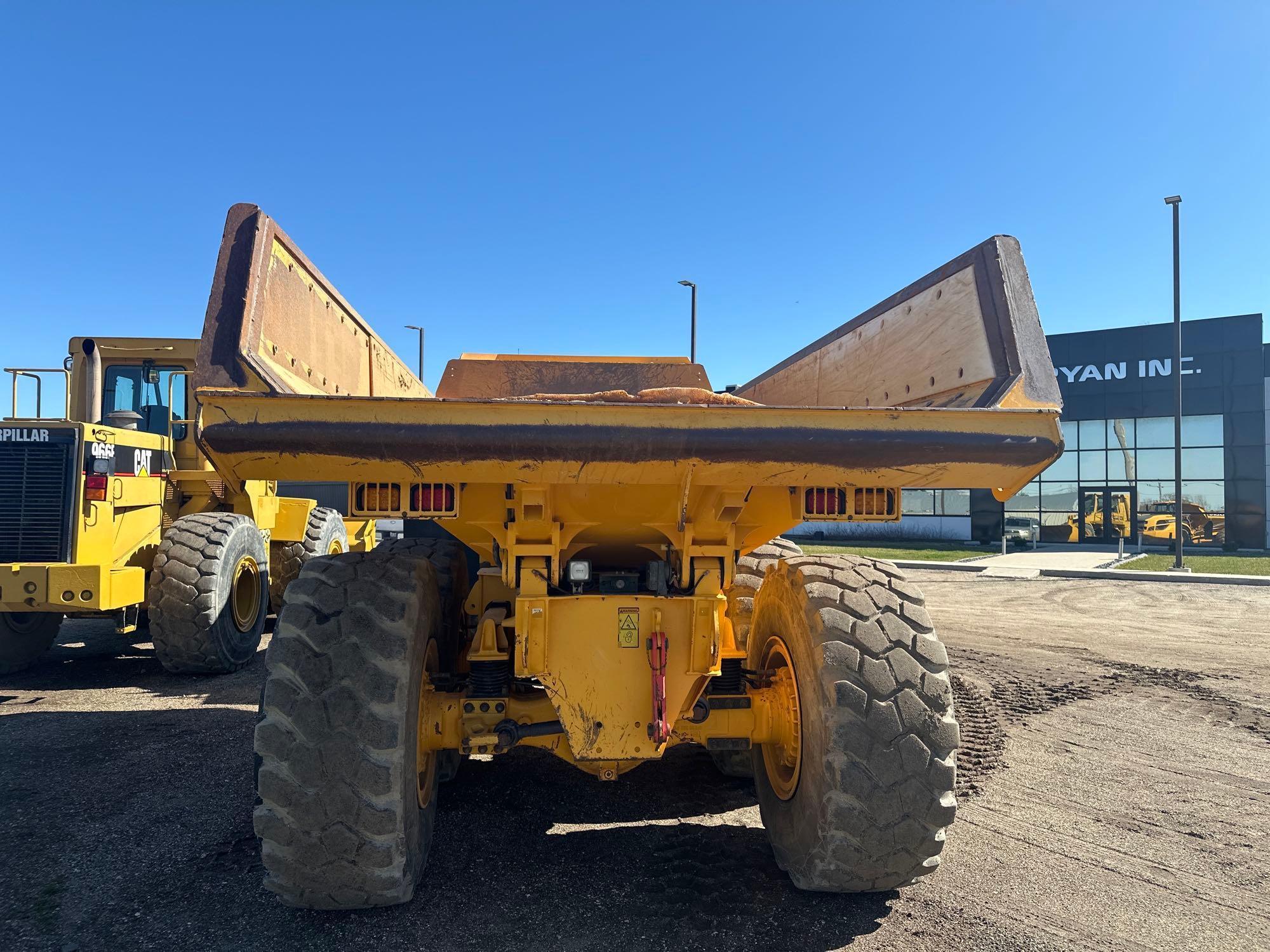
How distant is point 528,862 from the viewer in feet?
11.0

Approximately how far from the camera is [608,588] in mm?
3240

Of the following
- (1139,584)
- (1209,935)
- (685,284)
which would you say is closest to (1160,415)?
(1139,584)

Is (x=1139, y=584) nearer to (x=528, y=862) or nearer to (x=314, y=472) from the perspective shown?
(x=528, y=862)

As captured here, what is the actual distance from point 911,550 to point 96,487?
69.5ft

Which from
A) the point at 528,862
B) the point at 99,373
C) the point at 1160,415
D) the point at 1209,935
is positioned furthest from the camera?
the point at 1160,415

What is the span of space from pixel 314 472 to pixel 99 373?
4796 mm

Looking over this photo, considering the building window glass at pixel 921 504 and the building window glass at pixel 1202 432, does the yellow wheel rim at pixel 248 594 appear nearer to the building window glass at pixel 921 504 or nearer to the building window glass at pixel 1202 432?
the building window glass at pixel 921 504

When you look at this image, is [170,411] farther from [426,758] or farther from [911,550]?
[911,550]

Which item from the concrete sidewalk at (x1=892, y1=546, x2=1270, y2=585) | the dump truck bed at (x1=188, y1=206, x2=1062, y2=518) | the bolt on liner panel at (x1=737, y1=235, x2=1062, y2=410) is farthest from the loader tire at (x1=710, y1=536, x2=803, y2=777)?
the concrete sidewalk at (x1=892, y1=546, x2=1270, y2=585)

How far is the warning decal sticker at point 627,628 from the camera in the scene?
3010 mm

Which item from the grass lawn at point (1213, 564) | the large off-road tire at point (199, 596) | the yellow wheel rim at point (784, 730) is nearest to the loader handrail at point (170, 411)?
the large off-road tire at point (199, 596)

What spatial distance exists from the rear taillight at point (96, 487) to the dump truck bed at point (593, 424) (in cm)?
448

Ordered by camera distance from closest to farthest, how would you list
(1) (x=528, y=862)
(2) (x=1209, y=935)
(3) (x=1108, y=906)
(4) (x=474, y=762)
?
1. (2) (x=1209, y=935)
2. (3) (x=1108, y=906)
3. (1) (x=528, y=862)
4. (4) (x=474, y=762)

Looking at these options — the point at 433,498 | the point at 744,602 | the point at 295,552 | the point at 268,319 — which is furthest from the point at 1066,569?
the point at 268,319
